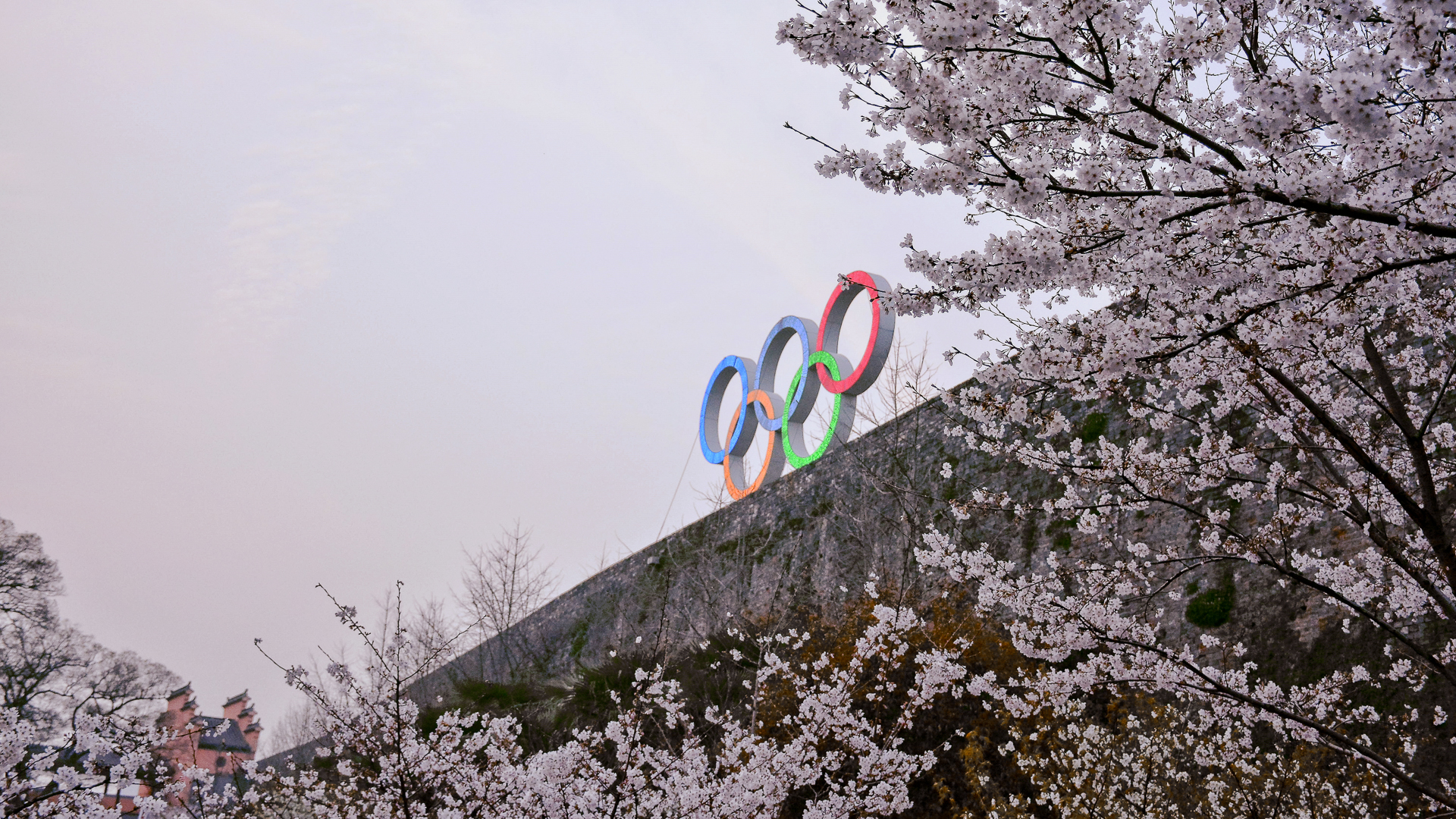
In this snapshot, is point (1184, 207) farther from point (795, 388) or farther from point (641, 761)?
point (795, 388)

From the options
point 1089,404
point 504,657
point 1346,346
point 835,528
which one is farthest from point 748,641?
point 504,657

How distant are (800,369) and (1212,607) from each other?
22.3ft

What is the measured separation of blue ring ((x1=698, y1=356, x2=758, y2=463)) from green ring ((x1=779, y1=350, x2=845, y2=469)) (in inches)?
47.7

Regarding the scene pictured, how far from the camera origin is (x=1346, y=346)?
15.9 ft

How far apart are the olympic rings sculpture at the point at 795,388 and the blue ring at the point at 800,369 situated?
0.01 m

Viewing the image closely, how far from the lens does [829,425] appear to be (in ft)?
41.8

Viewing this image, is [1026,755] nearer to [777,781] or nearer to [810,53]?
[777,781]

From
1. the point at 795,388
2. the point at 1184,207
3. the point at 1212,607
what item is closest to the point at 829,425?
the point at 795,388

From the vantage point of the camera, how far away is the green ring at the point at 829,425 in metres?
12.3

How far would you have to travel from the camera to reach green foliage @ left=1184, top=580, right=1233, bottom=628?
26.4 feet

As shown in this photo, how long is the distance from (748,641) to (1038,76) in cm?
979

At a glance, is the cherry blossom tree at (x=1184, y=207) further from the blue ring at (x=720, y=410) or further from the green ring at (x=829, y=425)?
the blue ring at (x=720, y=410)

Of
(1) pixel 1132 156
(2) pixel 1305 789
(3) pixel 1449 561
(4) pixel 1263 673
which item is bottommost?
(2) pixel 1305 789

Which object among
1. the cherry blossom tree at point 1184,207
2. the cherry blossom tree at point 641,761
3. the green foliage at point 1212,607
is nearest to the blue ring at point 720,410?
the cherry blossom tree at point 641,761
